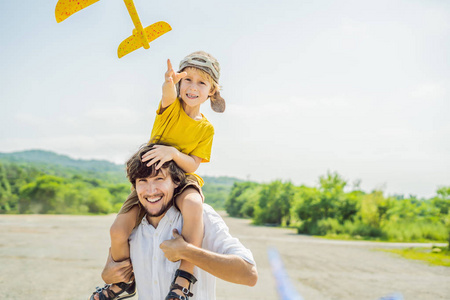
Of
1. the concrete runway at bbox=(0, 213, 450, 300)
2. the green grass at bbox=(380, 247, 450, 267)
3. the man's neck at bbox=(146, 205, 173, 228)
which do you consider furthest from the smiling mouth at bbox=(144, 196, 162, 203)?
the green grass at bbox=(380, 247, 450, 267)

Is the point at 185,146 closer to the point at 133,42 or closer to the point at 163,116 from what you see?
the point at 163,116

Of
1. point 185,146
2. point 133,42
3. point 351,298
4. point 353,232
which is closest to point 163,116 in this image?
point 185,146

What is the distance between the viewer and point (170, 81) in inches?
96.6

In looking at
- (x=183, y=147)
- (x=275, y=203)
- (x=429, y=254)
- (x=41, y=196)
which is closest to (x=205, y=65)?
(x=183, y=147)

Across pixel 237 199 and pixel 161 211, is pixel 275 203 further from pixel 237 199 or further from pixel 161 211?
pixel 161 211

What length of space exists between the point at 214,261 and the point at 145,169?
0.69 metres

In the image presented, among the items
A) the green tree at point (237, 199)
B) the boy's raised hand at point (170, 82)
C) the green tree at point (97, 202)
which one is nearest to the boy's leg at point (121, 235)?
the boy's raised hand at point (170, 82)

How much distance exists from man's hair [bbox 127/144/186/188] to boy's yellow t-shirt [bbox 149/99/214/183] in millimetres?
156

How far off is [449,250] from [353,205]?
26.6ft

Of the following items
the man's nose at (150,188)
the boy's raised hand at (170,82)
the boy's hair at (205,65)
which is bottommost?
the man's nose at (150,188)

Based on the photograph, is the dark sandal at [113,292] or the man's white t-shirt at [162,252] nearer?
the man's white t-shirt at [162,252]

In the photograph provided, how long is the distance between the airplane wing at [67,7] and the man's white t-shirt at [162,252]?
1.24 m

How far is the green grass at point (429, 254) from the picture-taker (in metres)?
16.5

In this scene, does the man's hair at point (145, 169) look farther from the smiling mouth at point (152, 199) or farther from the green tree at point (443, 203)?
the green tree at point (443, 203)
